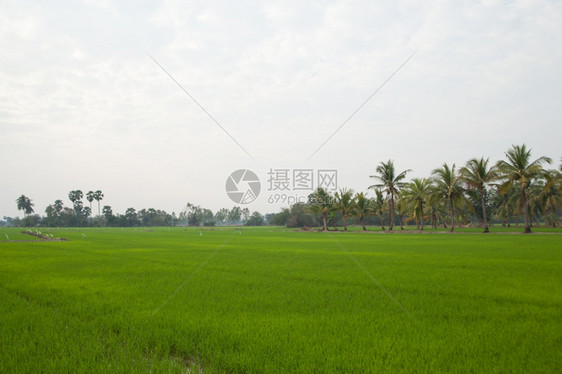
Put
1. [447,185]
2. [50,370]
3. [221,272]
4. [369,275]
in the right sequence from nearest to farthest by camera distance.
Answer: [50,370] → [369,275] → [221,272] → [447,185]

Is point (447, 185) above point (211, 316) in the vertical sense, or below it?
above

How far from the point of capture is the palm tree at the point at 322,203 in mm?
62525

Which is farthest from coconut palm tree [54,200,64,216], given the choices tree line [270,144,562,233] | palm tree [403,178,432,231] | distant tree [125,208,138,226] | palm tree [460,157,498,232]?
palm tree [460,157,498,232]

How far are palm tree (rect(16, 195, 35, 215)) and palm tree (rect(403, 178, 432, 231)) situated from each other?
143043 mm

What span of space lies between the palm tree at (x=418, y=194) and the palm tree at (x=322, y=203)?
1617cm

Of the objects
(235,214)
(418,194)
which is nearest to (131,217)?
(235,214)

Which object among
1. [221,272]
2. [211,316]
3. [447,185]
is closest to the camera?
[211,316]

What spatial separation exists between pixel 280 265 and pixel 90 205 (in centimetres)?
14532

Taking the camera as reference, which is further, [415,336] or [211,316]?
[211,316]

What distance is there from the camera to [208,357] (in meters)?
4.16

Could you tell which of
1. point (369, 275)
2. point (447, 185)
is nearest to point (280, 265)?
point (369, 275)

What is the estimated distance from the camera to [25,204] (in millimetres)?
129750

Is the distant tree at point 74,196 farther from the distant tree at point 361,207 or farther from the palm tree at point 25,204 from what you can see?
the distant tree at point 361,207

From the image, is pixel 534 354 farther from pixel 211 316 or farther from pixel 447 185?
pixel 447 185
